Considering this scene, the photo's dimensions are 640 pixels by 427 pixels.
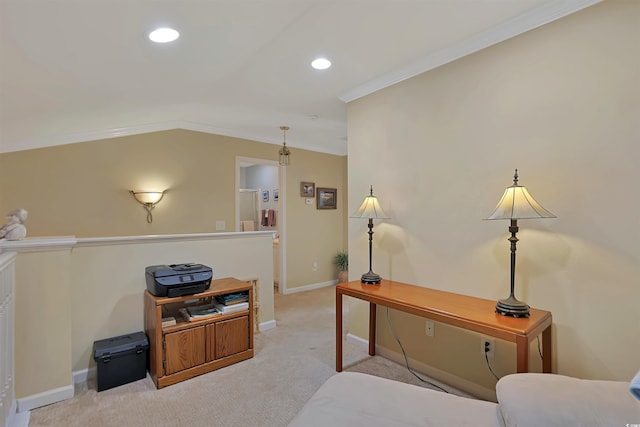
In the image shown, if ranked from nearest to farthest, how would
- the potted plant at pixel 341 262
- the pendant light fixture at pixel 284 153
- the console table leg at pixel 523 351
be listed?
the console table leg at pixel 523 351
the pendant light fixture at pixel 284 153
the potted plant at pixel 341 262

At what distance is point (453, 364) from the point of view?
2.31 meters

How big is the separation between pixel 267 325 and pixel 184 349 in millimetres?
1146

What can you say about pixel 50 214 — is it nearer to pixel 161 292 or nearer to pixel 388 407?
pixel 161 292

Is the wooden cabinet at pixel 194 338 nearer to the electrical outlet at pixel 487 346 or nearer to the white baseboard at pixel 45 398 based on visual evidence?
the white baseboard at pixel 45 398

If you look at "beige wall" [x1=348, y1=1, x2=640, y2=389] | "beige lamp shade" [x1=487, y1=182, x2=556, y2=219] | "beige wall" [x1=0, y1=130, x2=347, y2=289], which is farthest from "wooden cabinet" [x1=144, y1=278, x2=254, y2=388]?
"beige lamp shade" [x1=487, y1=182, x2=556, y2=219]

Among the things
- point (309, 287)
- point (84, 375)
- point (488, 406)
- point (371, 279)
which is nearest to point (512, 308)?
point (488, 406)

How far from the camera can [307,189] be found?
5.30 metres

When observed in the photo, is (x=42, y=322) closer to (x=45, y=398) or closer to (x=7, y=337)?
(x=7, y=337)

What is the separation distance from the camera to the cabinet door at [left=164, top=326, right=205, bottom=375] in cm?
231

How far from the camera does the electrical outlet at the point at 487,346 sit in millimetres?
2113

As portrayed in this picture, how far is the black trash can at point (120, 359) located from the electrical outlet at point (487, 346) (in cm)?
247

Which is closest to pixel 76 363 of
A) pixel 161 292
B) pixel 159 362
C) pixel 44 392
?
pixel 44 392

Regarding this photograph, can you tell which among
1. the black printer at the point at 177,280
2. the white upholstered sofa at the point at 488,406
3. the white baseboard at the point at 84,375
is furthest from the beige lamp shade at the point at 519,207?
the white baseboard at the point at 84,375

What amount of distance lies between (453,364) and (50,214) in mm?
4169
